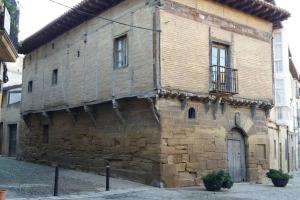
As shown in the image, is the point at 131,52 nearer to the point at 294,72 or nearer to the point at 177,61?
the point at 177,61

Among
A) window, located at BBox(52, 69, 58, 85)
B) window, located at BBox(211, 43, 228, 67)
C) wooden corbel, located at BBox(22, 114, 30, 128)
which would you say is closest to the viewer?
window, located at BBox(211, 43, 228, 67)

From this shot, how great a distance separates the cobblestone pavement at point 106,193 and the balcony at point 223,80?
135 inches

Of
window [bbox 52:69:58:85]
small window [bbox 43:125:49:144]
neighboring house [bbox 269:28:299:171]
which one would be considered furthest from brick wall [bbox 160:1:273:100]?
neighboring house [bbox 269:28:299:171]

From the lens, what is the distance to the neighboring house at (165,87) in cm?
1398

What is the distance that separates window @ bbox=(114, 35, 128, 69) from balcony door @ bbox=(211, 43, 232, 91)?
10.5ft

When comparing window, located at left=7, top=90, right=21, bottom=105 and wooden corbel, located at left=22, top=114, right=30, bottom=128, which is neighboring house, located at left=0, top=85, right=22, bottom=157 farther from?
wooden corbel, located at left=22, top=114, right=30, bottom=128

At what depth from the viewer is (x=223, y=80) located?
1555 centimetres

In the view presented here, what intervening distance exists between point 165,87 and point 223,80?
2.91 metres

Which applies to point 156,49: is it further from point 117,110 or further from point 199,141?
point 199,141

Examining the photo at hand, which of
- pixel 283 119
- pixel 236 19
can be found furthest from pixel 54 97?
pixel 283 119

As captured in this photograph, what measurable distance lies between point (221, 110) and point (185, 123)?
197 centimetres

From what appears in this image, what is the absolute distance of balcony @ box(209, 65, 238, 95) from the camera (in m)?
15.1

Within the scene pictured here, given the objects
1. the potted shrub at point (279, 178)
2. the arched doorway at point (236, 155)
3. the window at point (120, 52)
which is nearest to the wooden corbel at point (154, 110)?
the window at point (120, 52)

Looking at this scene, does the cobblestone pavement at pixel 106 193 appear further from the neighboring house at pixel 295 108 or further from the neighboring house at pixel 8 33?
the neighboring house at pixel 295 108
